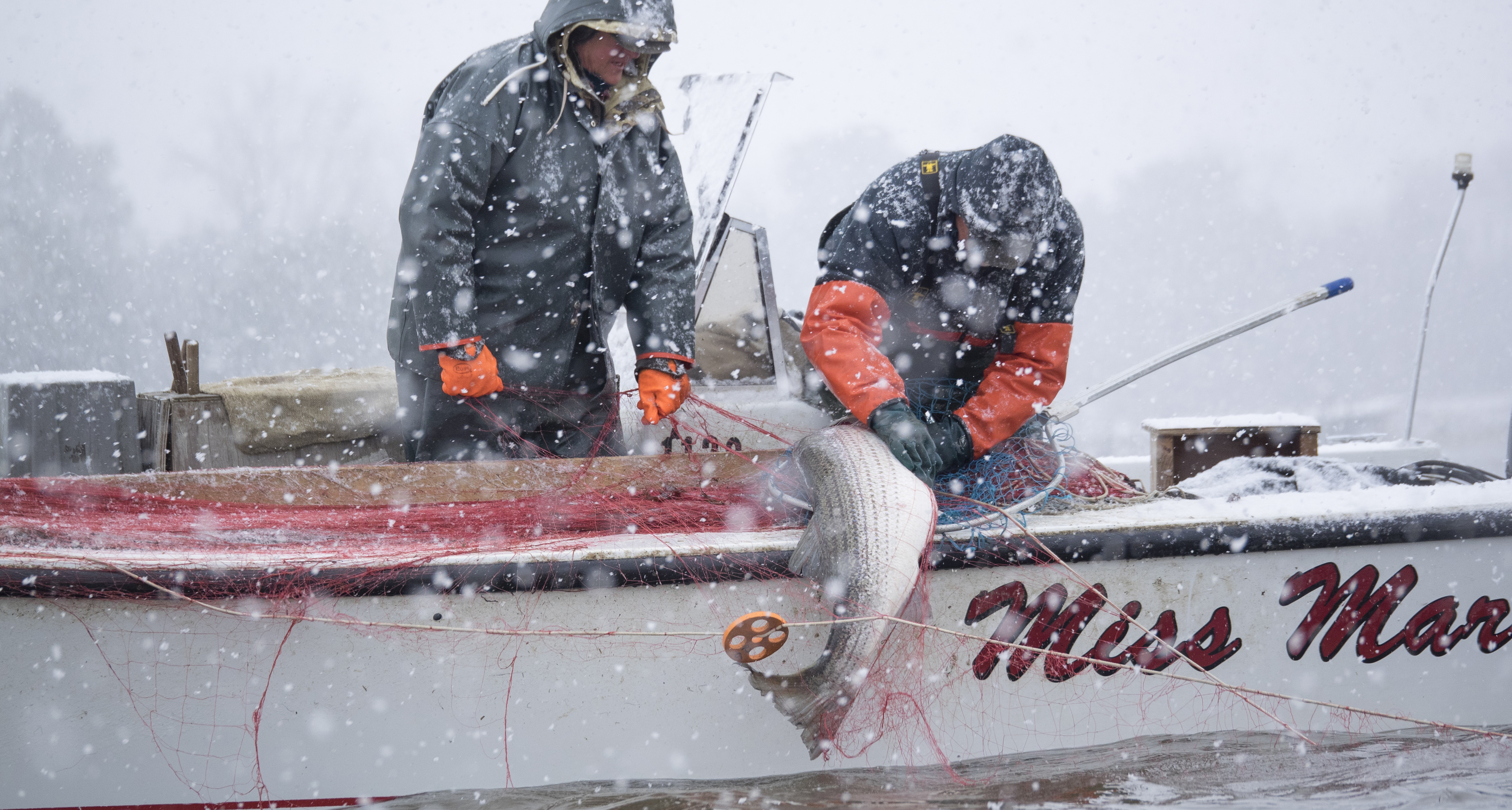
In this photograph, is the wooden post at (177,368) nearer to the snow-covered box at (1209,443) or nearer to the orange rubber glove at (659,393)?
the orange rubber glove at (659,393)

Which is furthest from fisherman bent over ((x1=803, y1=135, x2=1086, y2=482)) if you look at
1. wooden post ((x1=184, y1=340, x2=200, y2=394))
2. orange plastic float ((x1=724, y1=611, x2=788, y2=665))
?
wooden post ((x1=184, y1=340, x2=200, y2=394))

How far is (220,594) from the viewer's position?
2201mm

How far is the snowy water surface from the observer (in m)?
2.46

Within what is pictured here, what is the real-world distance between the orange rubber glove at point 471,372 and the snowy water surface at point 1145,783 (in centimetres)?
117

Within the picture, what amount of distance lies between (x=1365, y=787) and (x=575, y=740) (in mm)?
2360

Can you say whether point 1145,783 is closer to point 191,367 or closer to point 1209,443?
point 1209,443

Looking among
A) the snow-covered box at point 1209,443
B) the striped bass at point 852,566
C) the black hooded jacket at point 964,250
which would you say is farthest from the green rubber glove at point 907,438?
the snow-covered box at point 1209,443

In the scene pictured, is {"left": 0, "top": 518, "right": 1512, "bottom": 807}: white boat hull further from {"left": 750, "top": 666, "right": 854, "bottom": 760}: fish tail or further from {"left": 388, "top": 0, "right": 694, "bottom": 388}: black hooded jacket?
{"left": 388, "top": 0, "right": 694, "bottom": 388}: black hooded jacket

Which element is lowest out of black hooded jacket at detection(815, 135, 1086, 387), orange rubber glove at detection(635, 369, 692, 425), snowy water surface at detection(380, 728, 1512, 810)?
snowy water surface at detection(380, 728, 1512, 810)

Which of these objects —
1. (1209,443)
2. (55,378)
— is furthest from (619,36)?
(1209,443)

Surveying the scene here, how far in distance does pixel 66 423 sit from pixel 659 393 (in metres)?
2.17

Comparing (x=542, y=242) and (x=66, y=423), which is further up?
(x=542, y=242)

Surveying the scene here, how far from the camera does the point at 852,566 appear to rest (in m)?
2.12

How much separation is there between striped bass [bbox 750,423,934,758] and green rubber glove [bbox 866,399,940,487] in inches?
5.2
